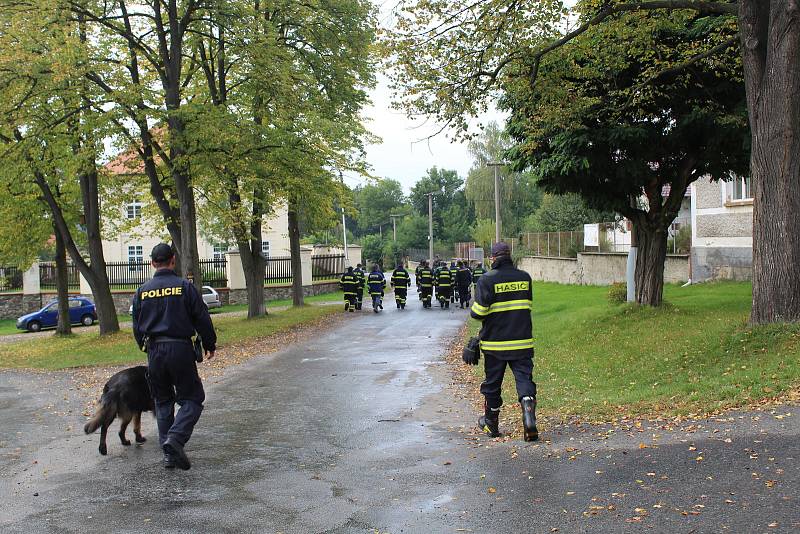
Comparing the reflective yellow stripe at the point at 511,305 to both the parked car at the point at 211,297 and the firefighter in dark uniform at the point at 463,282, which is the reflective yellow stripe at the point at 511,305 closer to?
the firefighter in dark uniform at the point at 463,282

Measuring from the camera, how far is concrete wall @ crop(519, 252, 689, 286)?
24281 mm

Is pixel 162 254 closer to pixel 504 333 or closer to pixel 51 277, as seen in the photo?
pixel 504 333

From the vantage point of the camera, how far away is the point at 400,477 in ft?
20.1

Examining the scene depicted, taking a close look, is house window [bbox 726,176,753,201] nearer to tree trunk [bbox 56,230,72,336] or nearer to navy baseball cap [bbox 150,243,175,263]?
navy baseball cap [bbox 150,243,175,263]

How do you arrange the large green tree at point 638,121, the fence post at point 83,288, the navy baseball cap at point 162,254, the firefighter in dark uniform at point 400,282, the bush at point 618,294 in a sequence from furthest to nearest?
the fence post at point 83,288, the firefighter in dark uniform at point 400,282, the bush at point 618,294, the large green tree at point 638,121, the navy baseball cap at point 162,254

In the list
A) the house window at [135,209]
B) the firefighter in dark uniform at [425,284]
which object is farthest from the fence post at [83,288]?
the firefighter in dark uniform at [425,284]

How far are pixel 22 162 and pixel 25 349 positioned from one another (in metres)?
6.72

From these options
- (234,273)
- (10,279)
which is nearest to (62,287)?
(234,273)

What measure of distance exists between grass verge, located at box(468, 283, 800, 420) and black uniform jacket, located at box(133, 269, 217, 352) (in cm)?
398

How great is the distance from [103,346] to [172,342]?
15.2 m

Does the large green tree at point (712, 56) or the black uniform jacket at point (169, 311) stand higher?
the large green tree at point (712, 56)

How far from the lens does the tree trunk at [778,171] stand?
980 centimetres

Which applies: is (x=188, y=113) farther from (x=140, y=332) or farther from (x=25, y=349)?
(x=140, y=332)

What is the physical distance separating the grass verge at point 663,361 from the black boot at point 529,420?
4.08 feet
